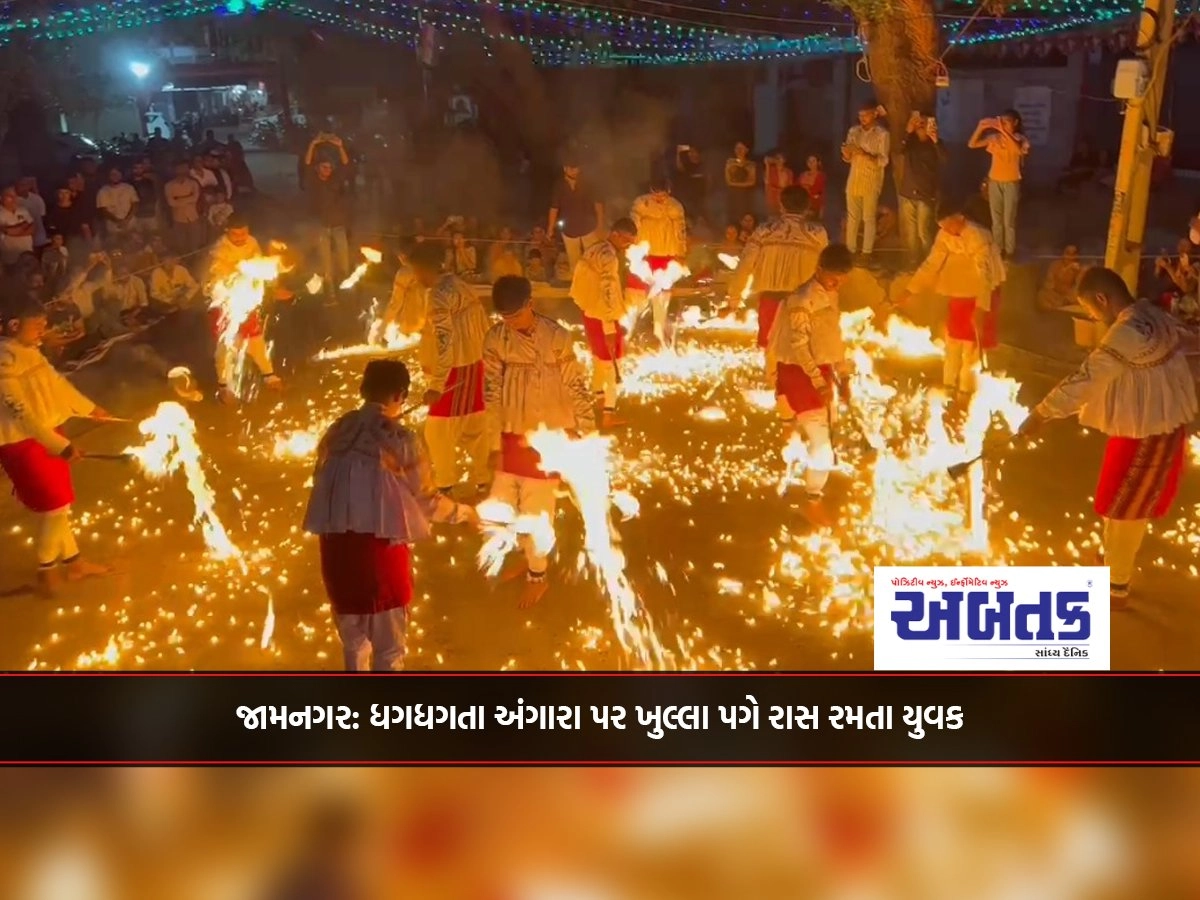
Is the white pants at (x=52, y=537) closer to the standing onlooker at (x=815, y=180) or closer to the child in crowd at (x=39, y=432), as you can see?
the child in crowd at (x=39, y=432)

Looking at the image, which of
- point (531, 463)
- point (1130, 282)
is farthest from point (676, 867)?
point (1130, 282)

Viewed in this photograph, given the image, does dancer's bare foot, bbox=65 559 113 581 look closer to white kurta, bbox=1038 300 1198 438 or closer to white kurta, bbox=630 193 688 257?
white kurta, bbox=630 193 688 257

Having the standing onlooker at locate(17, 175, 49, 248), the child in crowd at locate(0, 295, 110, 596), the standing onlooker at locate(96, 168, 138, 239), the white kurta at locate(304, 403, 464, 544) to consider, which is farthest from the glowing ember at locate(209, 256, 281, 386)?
the white kurta at locate(304, 403, 464, 544)

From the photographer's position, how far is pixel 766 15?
Answer: 315 inches

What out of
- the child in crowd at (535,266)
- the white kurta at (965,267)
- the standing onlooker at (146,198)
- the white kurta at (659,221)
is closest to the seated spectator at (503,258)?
the child in crowd at (535,266)

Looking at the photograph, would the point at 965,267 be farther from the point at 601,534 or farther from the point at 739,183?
the point at 601,534

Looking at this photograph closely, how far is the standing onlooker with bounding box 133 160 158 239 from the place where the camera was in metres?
5.35

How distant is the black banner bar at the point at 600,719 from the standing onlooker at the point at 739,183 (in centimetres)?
418

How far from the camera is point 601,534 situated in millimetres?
4871

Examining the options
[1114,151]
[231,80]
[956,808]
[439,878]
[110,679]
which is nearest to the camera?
[439,878]

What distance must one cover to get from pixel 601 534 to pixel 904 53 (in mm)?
3457

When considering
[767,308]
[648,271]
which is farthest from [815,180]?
[767,308]

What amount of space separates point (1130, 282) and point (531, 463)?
3076 millimetres

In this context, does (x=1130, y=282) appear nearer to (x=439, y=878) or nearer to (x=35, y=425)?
(x=439, y=878)
